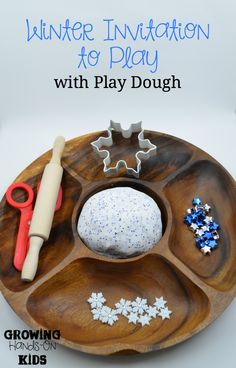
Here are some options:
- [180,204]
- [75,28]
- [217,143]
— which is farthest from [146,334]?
[75,28]

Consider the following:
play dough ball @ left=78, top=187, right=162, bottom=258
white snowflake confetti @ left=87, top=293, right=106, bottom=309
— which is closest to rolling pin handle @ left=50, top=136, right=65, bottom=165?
play dough ball @ left=78, top=187, right=162, bottom=258

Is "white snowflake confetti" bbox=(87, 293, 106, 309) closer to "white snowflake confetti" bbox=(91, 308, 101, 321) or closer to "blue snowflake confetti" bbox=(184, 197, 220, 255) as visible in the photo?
"white snowflake confetti" bbox=(91, 308, 101, 321)


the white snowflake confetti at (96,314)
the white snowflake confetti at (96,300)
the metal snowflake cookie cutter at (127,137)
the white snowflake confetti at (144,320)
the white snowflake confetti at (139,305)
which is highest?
the metal snowflake cookie cutter at (127,137)

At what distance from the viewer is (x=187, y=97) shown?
1.58 m

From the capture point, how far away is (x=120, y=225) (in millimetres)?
1182

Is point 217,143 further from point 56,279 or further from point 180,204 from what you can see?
point 56,279

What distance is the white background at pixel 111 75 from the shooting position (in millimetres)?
1554

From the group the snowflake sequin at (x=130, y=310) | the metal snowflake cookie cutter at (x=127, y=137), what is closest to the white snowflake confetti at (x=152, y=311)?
the snowflake sequin at (x=130, y=310)

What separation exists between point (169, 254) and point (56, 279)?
0.23 metres

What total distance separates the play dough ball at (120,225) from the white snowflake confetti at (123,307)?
10cm

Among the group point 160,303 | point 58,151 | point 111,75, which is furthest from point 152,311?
point 111,75

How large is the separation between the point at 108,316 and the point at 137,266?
0.12m

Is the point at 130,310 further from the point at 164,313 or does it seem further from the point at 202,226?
the point at 202,226

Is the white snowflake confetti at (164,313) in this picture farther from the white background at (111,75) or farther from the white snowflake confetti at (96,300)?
the white background at (111,75)
